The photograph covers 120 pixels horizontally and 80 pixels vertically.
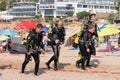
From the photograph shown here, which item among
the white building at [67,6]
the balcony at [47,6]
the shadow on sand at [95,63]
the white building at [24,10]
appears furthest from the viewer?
the white building at [24,10]

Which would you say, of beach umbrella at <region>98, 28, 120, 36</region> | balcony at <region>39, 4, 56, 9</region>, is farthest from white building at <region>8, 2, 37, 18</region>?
beach umbrella at <region>98, 28, 120, 36</region>

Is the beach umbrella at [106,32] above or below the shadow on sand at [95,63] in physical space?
above

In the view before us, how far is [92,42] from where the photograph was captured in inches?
468

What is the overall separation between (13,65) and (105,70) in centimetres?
338

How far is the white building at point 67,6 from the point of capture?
12066 centimetres

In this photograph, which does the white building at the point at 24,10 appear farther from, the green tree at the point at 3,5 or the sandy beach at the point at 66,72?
the sandy beach at the point at 66,72

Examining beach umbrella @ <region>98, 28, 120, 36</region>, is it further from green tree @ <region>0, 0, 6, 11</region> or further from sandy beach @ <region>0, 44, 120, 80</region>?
green tree @ <region>0, 0, 6, 11</region>

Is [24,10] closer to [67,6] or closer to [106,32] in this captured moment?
[67,6]

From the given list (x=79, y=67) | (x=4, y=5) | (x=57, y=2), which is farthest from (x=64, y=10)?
(x=79, y=67)

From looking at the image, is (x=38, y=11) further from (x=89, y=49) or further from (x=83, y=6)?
(x=89, y=49)

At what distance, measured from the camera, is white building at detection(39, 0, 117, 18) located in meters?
121

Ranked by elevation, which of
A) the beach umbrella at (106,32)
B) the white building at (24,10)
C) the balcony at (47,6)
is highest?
the beach umbrella at (106,32)

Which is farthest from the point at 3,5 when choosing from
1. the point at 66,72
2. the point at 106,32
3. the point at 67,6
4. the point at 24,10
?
the point at 66,72

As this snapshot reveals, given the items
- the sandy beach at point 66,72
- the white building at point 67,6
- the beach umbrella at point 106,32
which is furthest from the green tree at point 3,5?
the sandy beach at point 66,72
